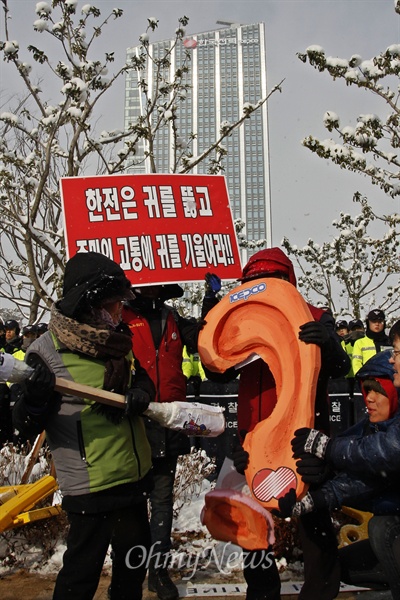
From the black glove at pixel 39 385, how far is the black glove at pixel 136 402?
1.06ft

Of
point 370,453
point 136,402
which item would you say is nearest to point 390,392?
point 370,453

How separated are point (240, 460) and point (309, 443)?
37 centimetres

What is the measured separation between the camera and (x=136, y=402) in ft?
8.14

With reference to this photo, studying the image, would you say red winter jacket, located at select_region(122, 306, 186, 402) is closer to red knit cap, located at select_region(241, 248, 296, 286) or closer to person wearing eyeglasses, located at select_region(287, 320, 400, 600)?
red knit cap, located at select_region(241, 248, 296, 286)

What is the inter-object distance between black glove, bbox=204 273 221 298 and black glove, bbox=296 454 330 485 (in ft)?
4.34

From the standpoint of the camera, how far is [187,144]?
9906mm

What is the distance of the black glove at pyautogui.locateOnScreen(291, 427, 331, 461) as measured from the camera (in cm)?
251

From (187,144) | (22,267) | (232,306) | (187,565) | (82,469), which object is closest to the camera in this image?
(82,469)

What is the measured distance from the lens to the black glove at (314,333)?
2654 mm

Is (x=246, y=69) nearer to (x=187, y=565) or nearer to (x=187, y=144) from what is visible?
(x=187, y=144)

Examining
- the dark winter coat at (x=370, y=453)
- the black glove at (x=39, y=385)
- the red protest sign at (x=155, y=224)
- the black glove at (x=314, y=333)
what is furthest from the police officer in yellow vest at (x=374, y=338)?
the black glove at (x=39, y=385)

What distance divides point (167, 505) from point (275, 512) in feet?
3.74

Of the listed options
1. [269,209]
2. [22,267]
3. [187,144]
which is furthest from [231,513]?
[269,209]

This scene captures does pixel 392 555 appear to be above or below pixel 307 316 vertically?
below
